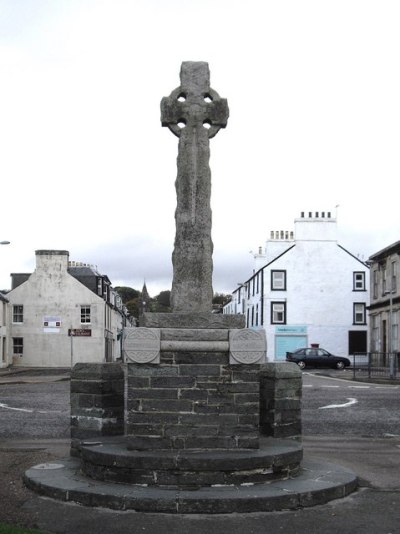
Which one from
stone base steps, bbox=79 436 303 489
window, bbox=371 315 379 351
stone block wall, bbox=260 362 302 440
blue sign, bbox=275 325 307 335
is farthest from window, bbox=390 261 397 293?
stone base steps, bbox=79 436 303 489

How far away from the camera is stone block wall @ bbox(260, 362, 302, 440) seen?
380 inches

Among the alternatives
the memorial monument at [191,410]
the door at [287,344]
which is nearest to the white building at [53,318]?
the door at [287,344]

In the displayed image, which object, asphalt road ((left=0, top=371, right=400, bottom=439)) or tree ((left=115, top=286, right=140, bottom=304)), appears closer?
asphalt road ((left=0, top=371, right=400, bottom=439))

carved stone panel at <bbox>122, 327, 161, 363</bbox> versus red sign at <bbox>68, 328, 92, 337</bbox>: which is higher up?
carved stone panel at <bbox>122, 327, 161, 363</bbox>

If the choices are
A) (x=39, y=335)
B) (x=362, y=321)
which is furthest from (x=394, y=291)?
(x=39, y=335)

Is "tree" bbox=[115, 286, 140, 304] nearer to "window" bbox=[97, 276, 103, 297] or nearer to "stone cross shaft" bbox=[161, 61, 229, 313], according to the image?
"window" bbox=[97, 276, 103, 297]

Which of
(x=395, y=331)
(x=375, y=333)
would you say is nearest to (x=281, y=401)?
(x=395, y=331)

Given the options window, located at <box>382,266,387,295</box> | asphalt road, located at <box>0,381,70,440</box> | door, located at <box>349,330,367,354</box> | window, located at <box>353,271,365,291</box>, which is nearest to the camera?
asphalt road, located at <box>0,381,70,440</box>

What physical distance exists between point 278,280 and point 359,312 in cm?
720

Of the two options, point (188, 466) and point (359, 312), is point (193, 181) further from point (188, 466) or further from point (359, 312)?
point (359, 312)

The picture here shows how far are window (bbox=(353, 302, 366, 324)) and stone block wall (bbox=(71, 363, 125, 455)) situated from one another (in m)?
47.2

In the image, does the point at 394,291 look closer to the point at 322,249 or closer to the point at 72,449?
the point at 322,249

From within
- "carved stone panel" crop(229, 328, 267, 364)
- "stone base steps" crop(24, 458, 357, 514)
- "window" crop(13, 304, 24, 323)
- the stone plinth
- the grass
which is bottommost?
"stone base steps" crop(24, 458, 357, 514)

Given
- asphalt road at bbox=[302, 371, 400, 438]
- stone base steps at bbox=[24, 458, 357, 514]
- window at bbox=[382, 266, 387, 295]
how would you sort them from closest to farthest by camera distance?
stone base steps at bbox=[24, 458, 357, 514] → asphalt road at bbox=[302, 371, 400, 438] → window at bbox=[382, 266, 387, 295]
